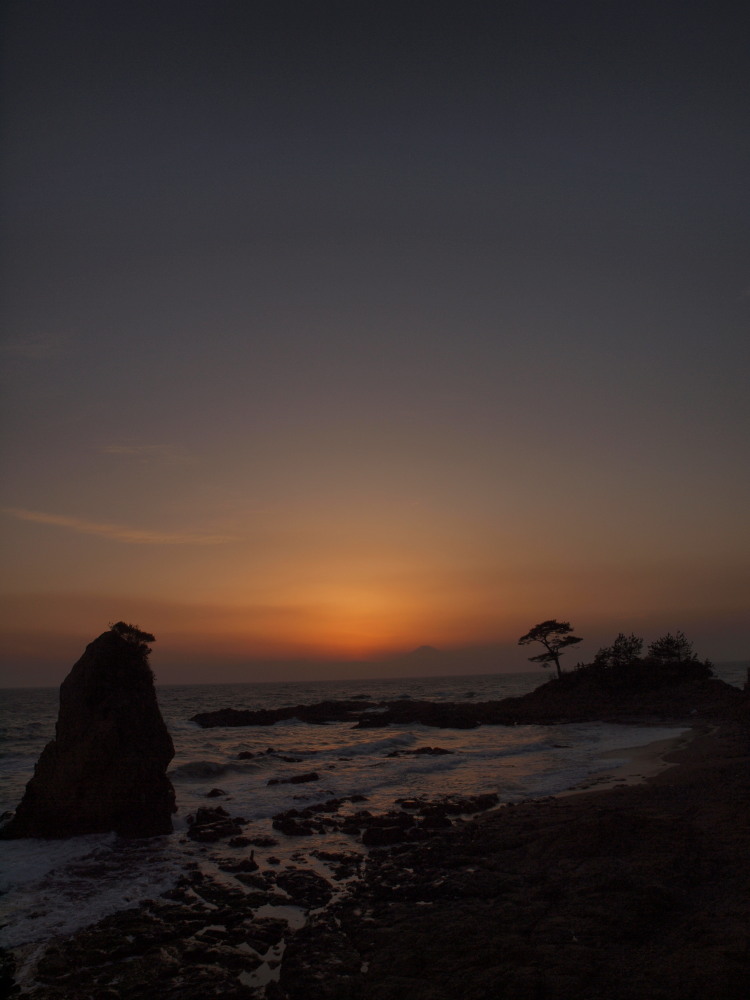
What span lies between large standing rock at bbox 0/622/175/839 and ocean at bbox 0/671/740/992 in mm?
606

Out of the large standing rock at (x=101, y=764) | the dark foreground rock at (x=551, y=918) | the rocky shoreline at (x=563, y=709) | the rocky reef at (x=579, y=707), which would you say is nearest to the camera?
the dark foreground rock at (x=551, y=918)

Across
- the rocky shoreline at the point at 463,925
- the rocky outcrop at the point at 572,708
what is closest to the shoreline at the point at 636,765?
the rocky shoreline at the point at 463,925

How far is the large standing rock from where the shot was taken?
1712 cm

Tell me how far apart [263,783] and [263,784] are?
0.28 metres

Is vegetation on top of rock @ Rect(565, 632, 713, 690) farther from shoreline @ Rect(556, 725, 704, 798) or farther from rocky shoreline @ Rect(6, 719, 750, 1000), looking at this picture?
rocky shoreline @ Rect(6, 719, 750, 1000)

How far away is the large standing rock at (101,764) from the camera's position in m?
17.1

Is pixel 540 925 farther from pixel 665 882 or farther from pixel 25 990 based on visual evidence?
pixel 25 990

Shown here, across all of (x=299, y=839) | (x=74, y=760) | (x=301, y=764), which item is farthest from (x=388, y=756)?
(x=74, y=760)

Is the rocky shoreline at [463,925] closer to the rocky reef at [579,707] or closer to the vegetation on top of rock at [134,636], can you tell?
the vegetation on top of rock at [134,636]

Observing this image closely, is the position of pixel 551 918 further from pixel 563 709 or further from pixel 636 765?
pixel 563 709

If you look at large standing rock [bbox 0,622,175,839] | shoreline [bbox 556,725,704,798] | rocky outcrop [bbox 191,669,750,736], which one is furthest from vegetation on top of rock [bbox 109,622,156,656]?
rocky outcrop [bbox 191,669,750,736]

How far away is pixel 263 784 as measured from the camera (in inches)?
1027

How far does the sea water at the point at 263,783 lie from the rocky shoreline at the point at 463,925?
1199mm

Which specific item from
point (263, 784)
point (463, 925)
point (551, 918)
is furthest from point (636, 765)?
point (463, 925)
